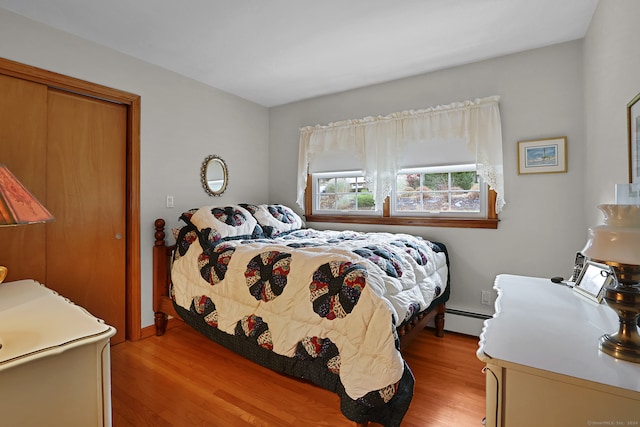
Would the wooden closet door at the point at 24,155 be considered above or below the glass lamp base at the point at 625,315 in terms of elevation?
above

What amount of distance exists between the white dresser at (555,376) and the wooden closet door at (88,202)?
2720mm

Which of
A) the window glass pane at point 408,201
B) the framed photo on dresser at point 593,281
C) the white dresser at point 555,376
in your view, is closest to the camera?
the white dresser at point 555,376

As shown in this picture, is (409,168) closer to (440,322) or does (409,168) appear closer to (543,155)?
(543,155)

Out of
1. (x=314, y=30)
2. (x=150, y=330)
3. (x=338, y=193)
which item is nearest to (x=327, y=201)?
(x=338, y=193)

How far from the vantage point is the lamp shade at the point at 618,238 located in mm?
813

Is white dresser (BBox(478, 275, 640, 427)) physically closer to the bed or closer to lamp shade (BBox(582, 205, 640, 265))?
lamp shade (BBox(582, 205, 640, 265))

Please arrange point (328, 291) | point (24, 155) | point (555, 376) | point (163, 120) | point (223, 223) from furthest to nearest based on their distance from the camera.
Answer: point (163, 120), point (223, 223), point (24, 155), point (328, 291), point (555, 376)

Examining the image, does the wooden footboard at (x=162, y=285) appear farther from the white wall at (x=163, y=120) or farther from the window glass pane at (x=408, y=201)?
the window glass pane at (x=408, y=201)

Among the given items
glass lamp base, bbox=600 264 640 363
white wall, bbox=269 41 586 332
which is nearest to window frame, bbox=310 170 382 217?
white wall, bbox=269 41 586 332

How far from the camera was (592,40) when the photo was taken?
2061mm

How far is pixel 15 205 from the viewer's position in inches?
39.0

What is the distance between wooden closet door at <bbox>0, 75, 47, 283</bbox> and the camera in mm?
1979

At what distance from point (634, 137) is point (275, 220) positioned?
8.26 feet

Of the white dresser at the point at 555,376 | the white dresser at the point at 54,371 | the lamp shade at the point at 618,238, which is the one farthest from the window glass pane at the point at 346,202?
the white dresser at the point at 54,371
